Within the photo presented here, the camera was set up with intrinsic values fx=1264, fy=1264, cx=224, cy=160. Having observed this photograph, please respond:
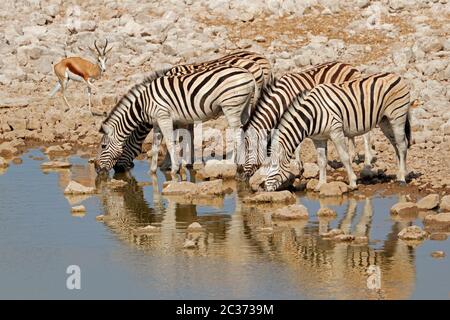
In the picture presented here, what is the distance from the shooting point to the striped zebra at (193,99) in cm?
1722

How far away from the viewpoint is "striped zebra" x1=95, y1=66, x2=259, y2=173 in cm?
1722

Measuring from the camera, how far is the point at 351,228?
13977mm

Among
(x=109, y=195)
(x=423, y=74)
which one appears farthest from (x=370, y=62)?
(x=109, y=195)

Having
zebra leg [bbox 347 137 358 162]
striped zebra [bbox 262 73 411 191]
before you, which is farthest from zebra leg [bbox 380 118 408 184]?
zebra leg [bbox 347 137 358 162]

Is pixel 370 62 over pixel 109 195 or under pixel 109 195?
over

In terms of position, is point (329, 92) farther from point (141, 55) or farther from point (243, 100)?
point (141, 55)

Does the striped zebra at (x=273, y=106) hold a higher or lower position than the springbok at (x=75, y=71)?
lower

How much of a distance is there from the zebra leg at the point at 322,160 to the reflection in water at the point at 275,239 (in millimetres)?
517

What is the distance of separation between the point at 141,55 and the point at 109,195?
365 inches

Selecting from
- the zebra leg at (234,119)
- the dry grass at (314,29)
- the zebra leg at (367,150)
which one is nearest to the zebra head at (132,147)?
the zebra leg at (234,119)

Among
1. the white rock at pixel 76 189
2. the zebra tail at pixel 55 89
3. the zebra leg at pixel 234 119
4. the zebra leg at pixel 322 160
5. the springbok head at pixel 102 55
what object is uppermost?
the springbok head at pixel 102 55

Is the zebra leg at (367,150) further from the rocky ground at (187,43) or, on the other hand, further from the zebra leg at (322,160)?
the rocky ground at (187,43)

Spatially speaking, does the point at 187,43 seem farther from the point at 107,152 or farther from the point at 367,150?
the point at 367,150
